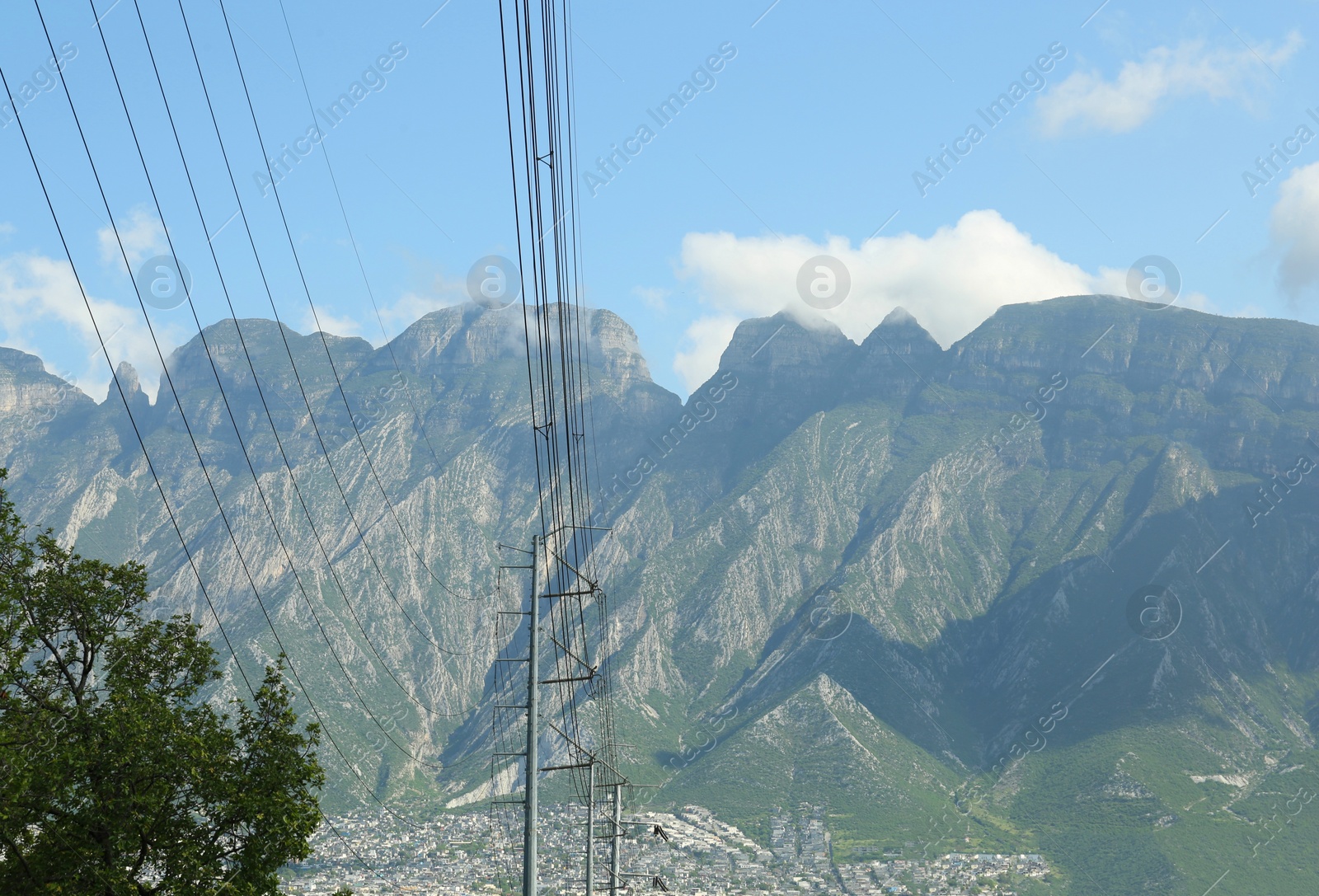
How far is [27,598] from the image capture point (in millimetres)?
34969

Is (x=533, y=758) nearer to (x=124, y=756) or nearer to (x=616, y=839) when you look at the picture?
(x=124, y=756)

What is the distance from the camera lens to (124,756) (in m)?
31.2

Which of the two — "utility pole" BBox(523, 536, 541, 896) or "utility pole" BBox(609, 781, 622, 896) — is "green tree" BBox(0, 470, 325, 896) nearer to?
"utility pole" BBox(523, 536, 541, 896)

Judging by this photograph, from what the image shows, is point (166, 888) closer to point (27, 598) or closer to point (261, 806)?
point (261, 806)

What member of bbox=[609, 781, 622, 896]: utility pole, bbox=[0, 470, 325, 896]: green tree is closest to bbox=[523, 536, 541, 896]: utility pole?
bbox=[0, 470, 325, 896]: green tree

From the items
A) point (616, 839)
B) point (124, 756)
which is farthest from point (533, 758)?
point (616, 839)

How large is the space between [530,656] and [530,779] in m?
4.12

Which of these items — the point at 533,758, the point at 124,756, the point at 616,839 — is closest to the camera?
the point at 124,756

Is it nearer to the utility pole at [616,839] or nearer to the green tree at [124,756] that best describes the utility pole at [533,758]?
the green tree at [124,756]

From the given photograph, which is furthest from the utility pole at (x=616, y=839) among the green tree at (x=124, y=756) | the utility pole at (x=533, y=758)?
the green tree at (x=124, y=756)

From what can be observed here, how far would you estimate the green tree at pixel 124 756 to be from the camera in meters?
30.8

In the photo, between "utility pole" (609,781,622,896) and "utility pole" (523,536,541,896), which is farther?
"utility pole" (609,781,622,896)

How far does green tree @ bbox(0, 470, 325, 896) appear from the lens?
3083 cm

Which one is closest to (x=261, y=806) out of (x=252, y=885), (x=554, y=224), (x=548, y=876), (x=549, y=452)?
(x=252, y=885)
